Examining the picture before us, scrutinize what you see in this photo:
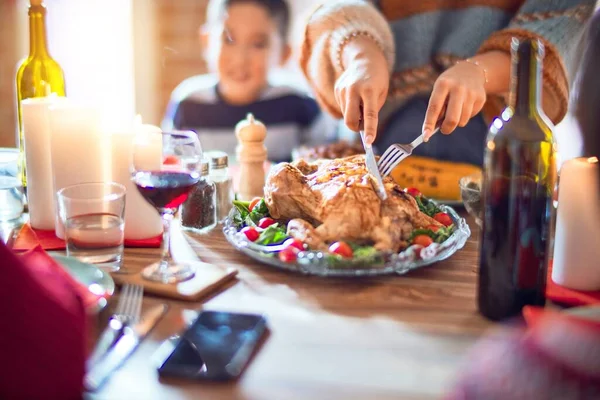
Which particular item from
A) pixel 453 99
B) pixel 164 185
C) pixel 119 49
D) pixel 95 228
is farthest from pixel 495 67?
pixel 119 49

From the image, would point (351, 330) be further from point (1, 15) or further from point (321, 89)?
point (1, 15)

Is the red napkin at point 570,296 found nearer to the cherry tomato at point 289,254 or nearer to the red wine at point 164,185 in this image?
the cherry tomato at point 289,254

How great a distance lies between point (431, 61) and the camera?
1.78 meters

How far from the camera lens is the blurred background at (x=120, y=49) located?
355 cm

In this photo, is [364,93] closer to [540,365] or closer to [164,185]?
[164,185]

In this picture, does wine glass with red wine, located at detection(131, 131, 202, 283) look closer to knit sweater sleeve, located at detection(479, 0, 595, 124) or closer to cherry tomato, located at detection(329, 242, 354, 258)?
cherry tomato, located at detection(329, 242, 354, 258)

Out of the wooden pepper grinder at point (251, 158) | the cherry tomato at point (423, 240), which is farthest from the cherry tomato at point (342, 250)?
the wooden pepper grinder at point (251, 158)

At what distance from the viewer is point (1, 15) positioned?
3428 millimetres

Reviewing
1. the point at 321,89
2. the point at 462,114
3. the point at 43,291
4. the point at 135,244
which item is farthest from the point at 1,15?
the point at 43,291

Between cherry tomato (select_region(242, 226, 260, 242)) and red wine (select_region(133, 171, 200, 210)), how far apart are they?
6.1 inches

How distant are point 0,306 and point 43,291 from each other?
0.04m

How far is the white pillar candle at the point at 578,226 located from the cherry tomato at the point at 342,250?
1.06 feet

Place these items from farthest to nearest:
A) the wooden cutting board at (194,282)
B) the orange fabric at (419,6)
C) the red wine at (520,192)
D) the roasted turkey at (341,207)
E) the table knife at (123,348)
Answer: the orange fabric at (419,6) → the roasted turkey at (341,207) → the wooden cutting board at (194,282) → the red wine at (520,192) → the table knife at (123,348)

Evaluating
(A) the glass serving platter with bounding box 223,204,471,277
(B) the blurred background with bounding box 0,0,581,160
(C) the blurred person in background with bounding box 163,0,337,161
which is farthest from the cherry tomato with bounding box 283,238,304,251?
(B) the blurred background with bounding box 0,0,581,160
